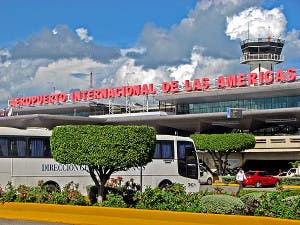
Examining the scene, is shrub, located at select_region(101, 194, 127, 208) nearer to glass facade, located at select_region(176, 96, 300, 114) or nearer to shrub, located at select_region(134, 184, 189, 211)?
shrub, located at select_region(134, 184, 189, 211)

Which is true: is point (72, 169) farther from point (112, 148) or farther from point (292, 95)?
point (292, 95)

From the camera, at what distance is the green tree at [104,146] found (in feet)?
63.0

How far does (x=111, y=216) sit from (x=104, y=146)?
2.83m

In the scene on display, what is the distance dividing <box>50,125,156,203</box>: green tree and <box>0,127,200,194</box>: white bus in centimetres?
562

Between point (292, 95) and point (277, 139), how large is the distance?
1079 centimetres

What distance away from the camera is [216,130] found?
76.2 m

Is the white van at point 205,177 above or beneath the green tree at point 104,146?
beneath

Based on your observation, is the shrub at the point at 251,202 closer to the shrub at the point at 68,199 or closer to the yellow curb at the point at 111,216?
the yellow curb at the point at 111,216

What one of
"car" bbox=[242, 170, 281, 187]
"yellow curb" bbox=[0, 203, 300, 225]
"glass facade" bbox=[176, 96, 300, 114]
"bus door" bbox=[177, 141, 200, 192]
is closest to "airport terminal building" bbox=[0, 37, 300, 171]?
"glass facade" bbox=[176, 96, 300, 114]

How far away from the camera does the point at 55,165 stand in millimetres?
27281

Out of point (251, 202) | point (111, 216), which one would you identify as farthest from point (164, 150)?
point (251, 202)

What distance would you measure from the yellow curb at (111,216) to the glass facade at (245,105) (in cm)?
5889

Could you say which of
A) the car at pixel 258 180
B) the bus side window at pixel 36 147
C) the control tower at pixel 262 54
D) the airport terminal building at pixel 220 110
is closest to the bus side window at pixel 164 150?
the bus side window at pixel 36 147

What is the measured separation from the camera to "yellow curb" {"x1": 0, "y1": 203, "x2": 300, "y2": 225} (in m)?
15.0
